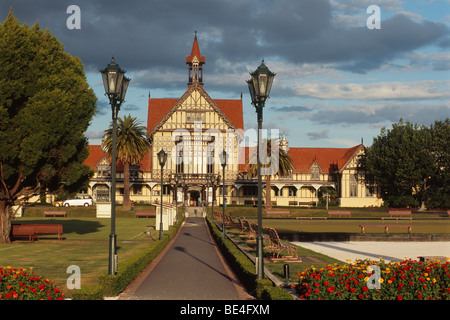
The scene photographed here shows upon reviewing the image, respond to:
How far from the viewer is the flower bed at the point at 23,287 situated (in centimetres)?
808

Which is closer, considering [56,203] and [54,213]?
[54,213]

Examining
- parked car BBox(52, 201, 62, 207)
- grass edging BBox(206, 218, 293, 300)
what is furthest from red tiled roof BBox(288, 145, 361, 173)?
grass edging BBox(206, 218, 293, 300)

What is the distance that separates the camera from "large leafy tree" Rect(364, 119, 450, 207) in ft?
220

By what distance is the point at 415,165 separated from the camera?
67.6 meters

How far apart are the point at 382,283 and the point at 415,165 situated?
62272mm

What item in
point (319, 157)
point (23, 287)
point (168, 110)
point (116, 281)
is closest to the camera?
point (23, 287)

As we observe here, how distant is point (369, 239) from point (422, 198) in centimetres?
4333

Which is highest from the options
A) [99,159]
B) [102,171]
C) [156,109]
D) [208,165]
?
[156,109]

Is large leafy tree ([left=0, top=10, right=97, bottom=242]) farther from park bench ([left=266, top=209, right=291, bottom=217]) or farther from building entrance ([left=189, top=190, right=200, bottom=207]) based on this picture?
building entrance ([left=189, top=190, right=200, bottom=207])

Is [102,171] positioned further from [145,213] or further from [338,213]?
[338,213]

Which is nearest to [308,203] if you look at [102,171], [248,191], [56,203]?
[248,191]
